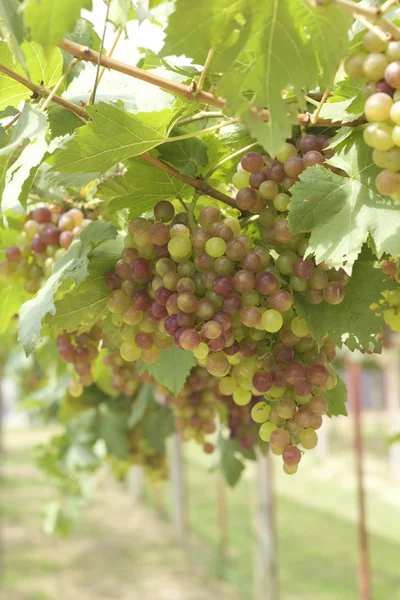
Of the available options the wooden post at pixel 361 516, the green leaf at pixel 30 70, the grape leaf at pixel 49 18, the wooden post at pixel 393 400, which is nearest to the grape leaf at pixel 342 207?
the grape leaf at pixel 49 18

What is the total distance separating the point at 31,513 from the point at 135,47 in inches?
295

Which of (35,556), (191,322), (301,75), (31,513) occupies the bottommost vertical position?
(31,513)

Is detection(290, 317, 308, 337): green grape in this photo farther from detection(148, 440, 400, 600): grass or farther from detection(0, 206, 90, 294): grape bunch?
detection(148, 440, 400, 600): grass

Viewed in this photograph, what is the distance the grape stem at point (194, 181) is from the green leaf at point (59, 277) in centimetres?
11

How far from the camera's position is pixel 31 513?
7531mm

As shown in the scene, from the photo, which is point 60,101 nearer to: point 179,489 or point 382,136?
point 382,136

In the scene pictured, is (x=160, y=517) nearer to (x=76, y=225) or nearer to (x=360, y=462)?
(x=360, y=462)

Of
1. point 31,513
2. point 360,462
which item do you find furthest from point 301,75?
point 31,513

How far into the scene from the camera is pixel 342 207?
0.57 m

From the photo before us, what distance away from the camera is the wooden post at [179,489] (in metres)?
5.17

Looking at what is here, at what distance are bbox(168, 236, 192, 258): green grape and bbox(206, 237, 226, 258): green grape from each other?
0.03m

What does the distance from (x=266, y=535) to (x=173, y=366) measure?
7.50 ft

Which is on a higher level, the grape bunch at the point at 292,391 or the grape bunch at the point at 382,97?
the grape bunch at the point at 382,97

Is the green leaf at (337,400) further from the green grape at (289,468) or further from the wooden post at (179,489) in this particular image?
the wooden post at (179,489)
